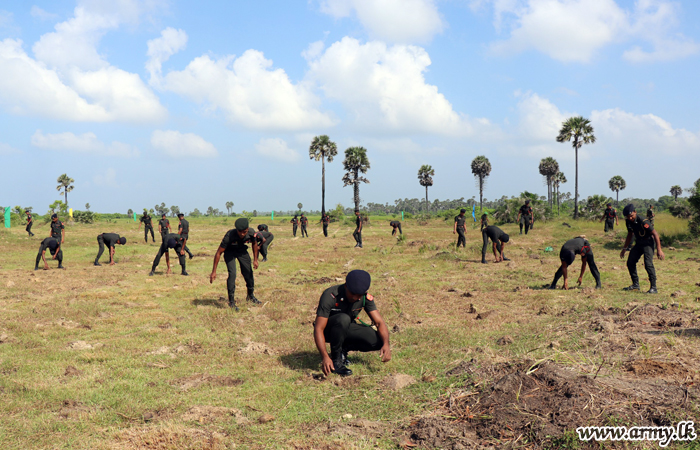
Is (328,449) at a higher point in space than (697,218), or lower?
lower

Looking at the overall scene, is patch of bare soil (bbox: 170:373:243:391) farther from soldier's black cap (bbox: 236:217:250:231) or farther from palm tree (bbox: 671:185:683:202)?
palm tree (bbox: 671:185:683:202)

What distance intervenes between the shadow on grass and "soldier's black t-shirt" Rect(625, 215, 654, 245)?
9.37 m

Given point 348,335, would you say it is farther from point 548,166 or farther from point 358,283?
point 548,166

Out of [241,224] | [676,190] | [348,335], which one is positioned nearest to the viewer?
[348,335]

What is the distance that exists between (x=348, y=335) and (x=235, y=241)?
456cm

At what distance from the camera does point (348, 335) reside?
18.6 ft

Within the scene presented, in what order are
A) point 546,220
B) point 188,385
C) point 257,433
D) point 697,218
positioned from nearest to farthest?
1. point 257,433
2. point 188,385
3. point 697,218
4. point 546,220

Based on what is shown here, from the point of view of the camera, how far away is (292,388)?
5.41m

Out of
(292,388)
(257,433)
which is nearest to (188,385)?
(292,388)

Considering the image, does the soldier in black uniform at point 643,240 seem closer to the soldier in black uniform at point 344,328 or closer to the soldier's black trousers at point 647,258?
the soldier's black trousers at point 647,258

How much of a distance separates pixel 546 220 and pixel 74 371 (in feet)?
120

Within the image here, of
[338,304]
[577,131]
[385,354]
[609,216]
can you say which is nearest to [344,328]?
[338,304]

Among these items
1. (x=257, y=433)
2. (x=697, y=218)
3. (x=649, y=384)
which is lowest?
(x=257, y=433)

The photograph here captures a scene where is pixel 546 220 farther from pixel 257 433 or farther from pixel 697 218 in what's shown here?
pixel 257 433
